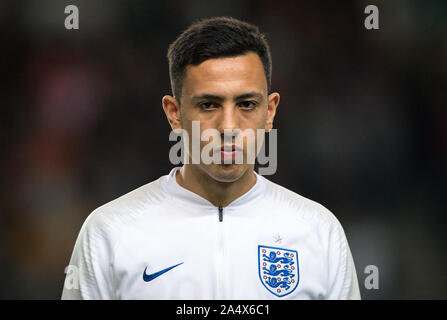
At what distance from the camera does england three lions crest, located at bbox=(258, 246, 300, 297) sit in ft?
10.9

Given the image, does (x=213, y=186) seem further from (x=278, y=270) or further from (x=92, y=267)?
(x=92, y=267)

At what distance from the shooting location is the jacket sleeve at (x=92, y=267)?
128 inches

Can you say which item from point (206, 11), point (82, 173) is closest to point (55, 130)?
point (82, 173)

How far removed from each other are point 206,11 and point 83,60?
1152 millimetres

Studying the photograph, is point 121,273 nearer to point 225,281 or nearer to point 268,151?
point 225,281

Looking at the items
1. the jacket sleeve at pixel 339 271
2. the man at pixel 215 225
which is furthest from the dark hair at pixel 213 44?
the jacket sleeve at pixel 339 271

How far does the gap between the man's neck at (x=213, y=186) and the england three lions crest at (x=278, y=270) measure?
0.32m

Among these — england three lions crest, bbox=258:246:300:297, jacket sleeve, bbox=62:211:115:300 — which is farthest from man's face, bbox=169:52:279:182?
jacket sleeve, bbox=62:211:115:300

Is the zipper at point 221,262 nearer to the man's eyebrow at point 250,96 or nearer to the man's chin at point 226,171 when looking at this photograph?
the man's chin at point 226,171

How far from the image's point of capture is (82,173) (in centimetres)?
549

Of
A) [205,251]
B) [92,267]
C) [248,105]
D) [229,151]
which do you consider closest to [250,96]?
[248,105]

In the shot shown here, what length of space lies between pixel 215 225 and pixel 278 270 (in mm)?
403

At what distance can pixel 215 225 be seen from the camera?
337 centimetres

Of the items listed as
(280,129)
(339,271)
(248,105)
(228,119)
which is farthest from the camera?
(280,129)
